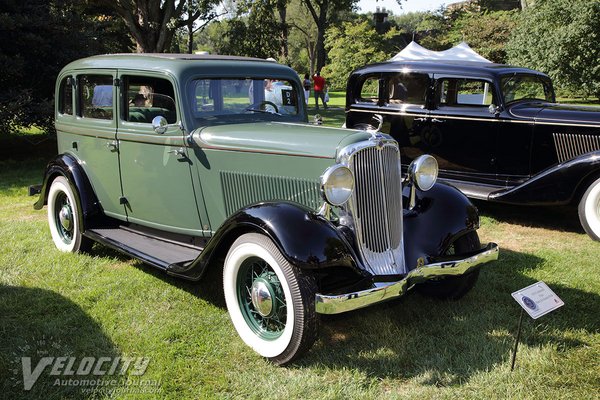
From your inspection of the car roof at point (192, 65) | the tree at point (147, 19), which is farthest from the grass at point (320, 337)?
the tree at point (147, 19)

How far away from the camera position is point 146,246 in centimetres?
423

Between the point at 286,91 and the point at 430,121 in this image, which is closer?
the point at 286,91

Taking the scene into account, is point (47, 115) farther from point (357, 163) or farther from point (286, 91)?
point (357, 163)

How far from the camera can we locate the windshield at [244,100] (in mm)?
4074

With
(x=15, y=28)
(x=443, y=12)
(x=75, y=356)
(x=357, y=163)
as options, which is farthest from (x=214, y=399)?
(x=443, y=12)

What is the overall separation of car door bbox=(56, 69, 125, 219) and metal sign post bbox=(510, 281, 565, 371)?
3.45 meters

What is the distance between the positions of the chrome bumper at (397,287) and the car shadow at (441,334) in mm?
473

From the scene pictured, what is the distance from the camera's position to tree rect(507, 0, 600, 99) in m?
15.8

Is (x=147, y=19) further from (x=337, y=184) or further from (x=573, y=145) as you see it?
(x=337, y=184)

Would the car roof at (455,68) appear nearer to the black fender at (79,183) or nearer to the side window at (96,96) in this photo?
the side window at (96,96)

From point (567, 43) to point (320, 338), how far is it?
16500 mm

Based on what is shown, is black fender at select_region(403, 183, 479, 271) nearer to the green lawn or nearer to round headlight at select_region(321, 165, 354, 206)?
the green lawn

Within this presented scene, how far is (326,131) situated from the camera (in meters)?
3.57

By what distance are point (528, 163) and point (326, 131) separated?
3.86 m
